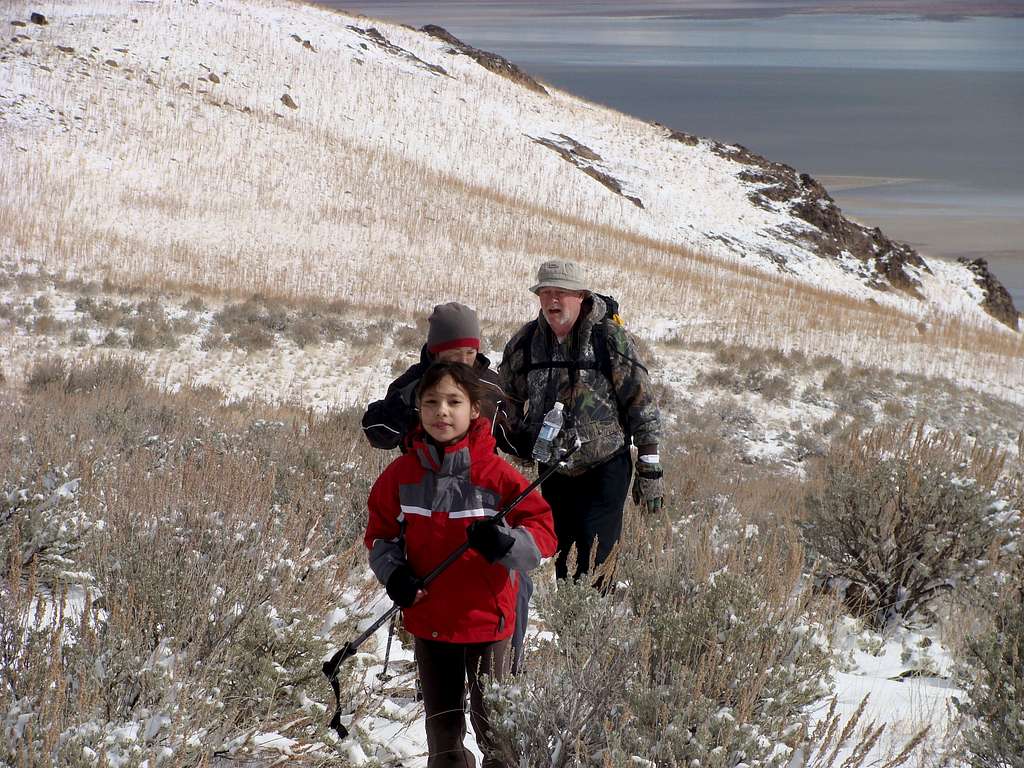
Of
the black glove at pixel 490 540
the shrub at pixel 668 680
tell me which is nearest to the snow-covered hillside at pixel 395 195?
the shrub at pixel 668 680

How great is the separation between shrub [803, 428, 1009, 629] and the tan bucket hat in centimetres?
213

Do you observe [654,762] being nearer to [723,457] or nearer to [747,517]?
[747,517]

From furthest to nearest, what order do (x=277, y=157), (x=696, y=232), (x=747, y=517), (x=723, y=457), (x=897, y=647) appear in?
(x=696, y=232) < (x=277, y=157) < (x=723, y=457) < (x=747, y=517) < (x=897, y=647)

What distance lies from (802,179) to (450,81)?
18.4m

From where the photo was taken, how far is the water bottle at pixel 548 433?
2967 mm

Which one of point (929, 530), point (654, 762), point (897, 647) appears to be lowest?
point (897, 647)

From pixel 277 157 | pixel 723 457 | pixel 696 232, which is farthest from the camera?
pixel 696 232

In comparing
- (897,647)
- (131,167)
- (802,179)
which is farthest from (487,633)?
(802,179)

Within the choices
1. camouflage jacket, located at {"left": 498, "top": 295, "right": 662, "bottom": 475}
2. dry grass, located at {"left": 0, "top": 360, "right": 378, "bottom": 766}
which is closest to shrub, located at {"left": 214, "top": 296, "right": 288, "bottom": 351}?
dry grass, located at {"left": 0, "top": 360, "right": 378, "bottom": 766}

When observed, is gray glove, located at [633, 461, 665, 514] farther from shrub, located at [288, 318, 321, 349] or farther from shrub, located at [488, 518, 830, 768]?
shrub, located at [288, 318, 321, 349]

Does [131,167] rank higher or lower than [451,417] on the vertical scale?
higher

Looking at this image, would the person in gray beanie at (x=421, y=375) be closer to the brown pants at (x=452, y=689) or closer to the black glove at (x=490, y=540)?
the black glove at (x=490, y=540)

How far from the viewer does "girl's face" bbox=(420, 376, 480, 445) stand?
2.68 meters

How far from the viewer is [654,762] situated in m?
2.30
